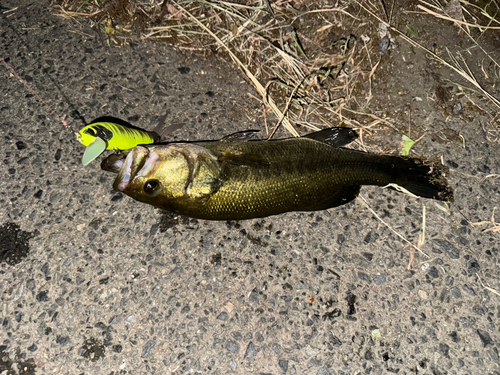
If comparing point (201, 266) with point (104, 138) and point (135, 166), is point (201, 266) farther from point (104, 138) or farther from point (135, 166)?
point (104, 138)

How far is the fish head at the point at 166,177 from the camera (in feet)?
8.74

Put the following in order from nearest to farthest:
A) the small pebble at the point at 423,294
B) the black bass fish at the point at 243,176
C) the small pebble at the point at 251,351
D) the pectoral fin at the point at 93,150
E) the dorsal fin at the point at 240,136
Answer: the pectoral fin at the point at 93,150 < the black bass fish at the point at 243,176 < the small pebble at the point at 251,351 < the small pebble at the point at 423,294 < the dorsal fin at the point at 240,136

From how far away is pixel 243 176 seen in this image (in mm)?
2729

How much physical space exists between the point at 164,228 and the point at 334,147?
184cm

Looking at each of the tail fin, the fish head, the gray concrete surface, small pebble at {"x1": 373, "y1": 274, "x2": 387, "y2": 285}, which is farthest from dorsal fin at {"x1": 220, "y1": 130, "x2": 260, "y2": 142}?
small pebble at {"x1": 373, "y1": 274, "x2": 387, "y2": 285}

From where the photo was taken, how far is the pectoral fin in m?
→ 2.59

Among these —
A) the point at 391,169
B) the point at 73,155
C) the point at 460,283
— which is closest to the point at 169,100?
the point at 73,155

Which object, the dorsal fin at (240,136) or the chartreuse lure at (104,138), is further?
the dorsal fin at (240,136)

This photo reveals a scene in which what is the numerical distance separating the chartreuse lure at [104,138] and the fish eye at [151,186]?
18.3 inches

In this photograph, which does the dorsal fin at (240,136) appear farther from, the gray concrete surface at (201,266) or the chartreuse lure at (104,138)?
the chartreuse lure at (104,138)

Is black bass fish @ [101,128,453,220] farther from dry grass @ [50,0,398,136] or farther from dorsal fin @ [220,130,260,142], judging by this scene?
dry grass @ [50,0,398,136]

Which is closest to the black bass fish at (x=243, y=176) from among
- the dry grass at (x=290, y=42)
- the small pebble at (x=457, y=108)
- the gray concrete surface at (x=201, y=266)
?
the gray concrete surface at (x=201, y=266)

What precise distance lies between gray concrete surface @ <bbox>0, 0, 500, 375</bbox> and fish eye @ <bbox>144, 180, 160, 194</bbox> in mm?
552

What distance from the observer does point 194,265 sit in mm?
3062
